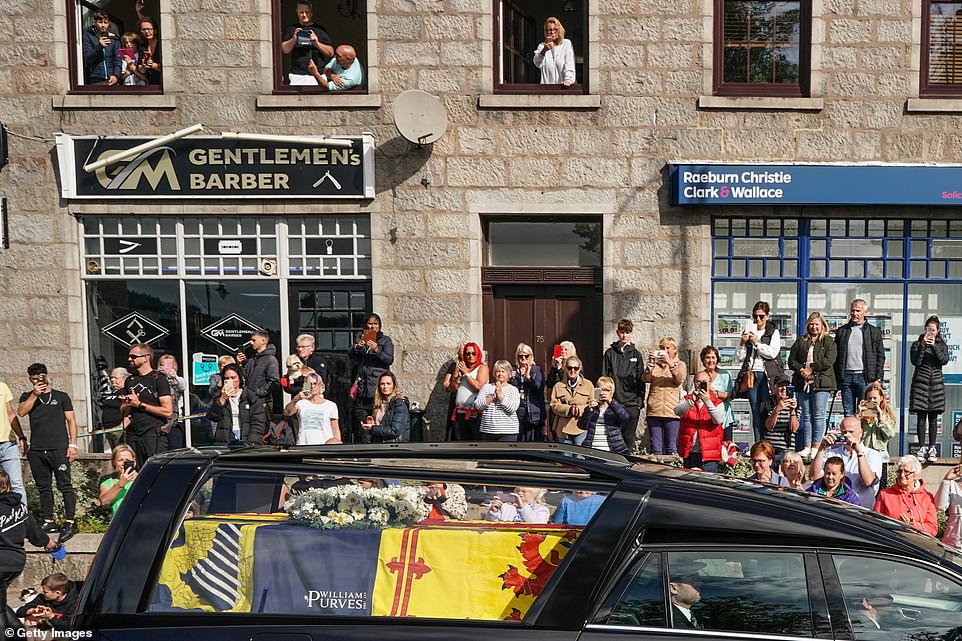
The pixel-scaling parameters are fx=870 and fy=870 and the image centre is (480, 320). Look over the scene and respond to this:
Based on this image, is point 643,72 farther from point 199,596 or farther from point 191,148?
point 199,596

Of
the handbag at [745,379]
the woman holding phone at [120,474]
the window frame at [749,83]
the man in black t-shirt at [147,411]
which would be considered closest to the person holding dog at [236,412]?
the man in black t-shirt at [147,411]

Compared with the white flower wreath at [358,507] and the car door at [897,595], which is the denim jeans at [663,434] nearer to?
the car door at [897,595]

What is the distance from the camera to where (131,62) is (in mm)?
11398

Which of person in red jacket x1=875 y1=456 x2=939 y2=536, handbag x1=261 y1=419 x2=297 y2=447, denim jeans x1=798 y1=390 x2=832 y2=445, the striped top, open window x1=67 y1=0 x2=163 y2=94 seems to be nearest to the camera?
person in red jacket x1=875 y1=456 x2=939 y2=536

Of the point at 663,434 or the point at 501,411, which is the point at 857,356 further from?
the point at 501,411

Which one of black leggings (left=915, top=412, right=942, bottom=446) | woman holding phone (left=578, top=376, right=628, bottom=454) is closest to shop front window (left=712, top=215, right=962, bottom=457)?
black leggings (left=915, top=412, right=942, bottom=446)

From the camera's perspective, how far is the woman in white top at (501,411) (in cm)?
957

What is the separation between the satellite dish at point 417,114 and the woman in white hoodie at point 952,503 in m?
6.84

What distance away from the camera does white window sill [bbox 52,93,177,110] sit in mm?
11094

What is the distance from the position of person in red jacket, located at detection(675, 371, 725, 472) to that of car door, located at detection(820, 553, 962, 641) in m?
5.91

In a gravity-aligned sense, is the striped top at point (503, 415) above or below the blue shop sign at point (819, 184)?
below

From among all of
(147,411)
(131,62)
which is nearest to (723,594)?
(147,411)

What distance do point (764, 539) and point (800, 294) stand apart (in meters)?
8.89

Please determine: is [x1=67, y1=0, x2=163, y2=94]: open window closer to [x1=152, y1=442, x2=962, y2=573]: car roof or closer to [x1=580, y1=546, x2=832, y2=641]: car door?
[x1=152, y1=442, x2=962, y2=573]: car roof
